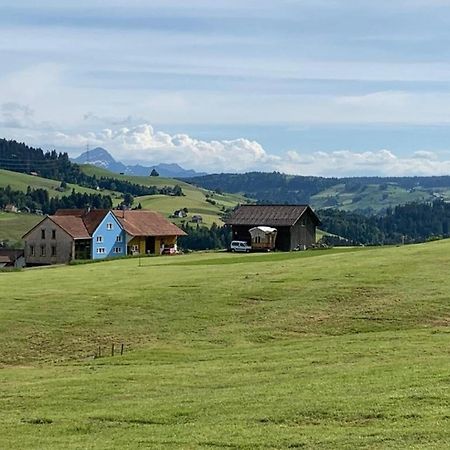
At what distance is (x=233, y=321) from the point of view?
41.8 metres

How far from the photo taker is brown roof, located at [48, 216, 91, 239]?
11236 cm

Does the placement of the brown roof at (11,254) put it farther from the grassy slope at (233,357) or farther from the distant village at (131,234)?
the grassy slope at (233,357)

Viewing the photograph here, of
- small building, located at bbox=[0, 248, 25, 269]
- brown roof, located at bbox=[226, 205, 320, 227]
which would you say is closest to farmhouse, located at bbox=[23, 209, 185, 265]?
small building, located at bbox=[0, 248, 25, 269]

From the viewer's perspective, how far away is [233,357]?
33.2 meters

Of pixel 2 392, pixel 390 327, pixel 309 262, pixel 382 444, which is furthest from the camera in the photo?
pixel 309 262

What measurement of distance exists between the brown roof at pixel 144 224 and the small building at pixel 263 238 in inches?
802

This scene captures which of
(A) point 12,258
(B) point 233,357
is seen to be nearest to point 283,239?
(A) point 12,258

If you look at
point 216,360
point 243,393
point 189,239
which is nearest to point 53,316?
point 216,360

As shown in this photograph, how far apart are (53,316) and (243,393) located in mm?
20139

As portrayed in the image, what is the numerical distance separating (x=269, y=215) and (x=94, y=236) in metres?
24.2

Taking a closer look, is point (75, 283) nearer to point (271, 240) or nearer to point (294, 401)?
point (294, 401)

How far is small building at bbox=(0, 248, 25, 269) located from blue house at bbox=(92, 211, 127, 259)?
11.4 metres

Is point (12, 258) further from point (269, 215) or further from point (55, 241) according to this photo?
point (269, 215)

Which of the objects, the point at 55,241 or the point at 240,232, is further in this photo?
the point at 55,241
